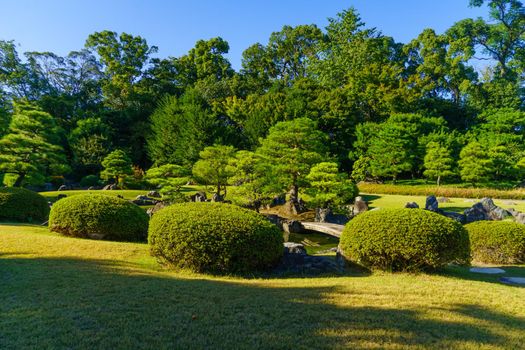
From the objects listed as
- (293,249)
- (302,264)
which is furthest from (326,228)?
(302,264)

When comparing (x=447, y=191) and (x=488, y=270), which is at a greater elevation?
(x=447, y=191)

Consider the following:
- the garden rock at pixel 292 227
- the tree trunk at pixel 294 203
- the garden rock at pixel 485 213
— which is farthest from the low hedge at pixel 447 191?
the garden rock at pixel 292 227

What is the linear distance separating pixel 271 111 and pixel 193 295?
2733cm

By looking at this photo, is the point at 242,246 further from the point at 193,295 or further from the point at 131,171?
the point at 131,171

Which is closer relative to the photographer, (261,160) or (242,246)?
(242,246)

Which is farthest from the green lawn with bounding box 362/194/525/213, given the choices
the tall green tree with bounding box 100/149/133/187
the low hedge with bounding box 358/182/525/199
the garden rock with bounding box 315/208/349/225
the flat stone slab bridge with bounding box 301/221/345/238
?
the tall green tree with bounding box 100/149/133/187

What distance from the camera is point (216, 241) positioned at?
5.41 metres

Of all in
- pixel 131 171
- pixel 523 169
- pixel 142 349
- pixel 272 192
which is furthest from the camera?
pixel 523 169

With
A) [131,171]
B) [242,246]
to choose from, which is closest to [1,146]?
[131,171]

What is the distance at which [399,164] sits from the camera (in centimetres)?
2769

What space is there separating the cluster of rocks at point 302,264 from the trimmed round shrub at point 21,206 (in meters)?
8.66

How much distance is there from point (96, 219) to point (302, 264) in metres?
4.84

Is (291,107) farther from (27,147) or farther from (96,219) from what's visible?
(96,219)

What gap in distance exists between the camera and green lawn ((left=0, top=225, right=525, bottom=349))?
9.65 feet
